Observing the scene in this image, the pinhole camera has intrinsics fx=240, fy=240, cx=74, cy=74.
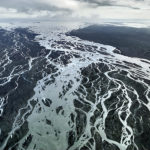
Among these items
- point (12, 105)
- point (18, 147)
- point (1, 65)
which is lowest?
point (1, 65)

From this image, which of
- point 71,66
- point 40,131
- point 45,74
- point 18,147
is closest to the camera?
point 18,147

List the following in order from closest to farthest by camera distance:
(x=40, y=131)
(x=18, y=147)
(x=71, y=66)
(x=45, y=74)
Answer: (x=18, y=147) < (x=40, y=131) < (x=45, y=74) < (x=71, y=66)

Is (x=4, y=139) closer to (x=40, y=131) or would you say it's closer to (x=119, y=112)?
(x=40, y=131)

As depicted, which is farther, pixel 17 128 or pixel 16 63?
pixel 16 63

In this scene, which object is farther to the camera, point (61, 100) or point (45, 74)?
point (45, 74)

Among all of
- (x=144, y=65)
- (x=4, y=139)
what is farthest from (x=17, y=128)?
(x=144, y=65)

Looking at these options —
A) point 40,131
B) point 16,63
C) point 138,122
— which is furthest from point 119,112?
point 16,63

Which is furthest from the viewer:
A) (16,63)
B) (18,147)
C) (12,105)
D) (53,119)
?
(16,63)

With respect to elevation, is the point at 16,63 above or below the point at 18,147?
below

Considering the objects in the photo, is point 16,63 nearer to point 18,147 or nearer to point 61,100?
point 61,100
